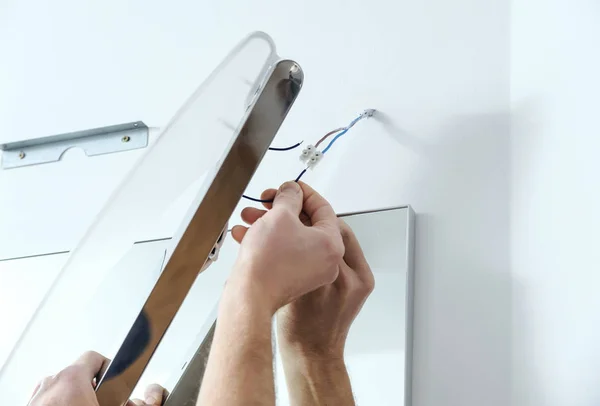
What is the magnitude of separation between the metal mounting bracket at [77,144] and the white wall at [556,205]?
63 cm

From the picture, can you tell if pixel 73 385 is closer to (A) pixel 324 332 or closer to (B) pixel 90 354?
(B) pixel 90 354

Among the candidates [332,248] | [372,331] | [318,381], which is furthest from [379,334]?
[332,248]

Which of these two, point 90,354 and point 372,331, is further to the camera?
point 372,331

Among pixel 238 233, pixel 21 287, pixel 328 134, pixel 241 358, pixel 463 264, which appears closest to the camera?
pixel 241 358

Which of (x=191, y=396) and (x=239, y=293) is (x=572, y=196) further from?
(x=191, y=396)

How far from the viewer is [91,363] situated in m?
0.65

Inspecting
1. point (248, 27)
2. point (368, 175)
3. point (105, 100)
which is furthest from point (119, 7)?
point (368, 175)

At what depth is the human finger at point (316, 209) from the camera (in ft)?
2.31

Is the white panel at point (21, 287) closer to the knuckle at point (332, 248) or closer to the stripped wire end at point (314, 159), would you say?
the stripped wire end at point (314, 159)

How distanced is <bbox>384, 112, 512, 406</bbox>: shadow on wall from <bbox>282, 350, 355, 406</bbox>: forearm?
99 millimetres

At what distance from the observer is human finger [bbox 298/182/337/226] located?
705mm

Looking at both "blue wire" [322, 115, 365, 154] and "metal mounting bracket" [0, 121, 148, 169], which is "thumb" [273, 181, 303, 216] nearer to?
"blue wire" [322, 115, 365, 154]

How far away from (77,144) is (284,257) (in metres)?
0.74

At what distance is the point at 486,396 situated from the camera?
76cm
